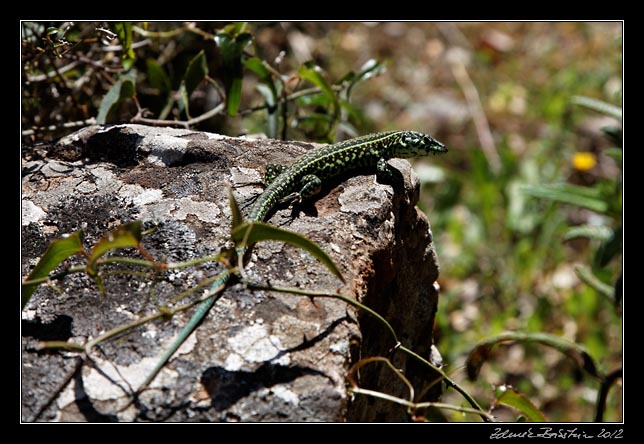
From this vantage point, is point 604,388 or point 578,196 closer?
point 604,388

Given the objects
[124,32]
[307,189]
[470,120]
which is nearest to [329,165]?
[307,189]

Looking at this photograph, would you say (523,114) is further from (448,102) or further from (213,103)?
(213,103)

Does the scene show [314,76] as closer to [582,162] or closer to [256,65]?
[256,65]

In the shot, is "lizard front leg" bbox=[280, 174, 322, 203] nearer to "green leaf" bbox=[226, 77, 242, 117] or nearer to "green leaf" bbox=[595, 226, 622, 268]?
"green leaf" bbox=[226, 77, 242, 117]

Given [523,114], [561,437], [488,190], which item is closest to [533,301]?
[488,190]

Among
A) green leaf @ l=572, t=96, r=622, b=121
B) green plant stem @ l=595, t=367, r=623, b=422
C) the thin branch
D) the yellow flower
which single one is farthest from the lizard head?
the yellow flower

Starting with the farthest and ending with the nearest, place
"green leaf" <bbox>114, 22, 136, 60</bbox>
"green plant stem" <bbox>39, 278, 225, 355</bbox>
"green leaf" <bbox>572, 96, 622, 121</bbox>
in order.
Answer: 1. "green leaf" <bbox>572, 96, 622, 121</bbox>
2. "green leaf" <bbox>114, 22, 136, 60</bbox>
3. "green plant stem" <bbox>39, 278, 225, 355</bbox>
